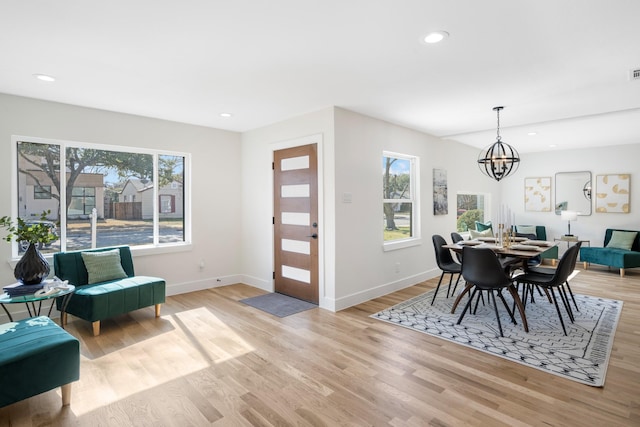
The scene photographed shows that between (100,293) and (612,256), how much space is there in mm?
8060

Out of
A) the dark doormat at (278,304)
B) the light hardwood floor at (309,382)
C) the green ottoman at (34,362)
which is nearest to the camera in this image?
the green ottoman at (34,362)

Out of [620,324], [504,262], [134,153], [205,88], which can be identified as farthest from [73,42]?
[620,324]

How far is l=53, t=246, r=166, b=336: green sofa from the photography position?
3391 mm

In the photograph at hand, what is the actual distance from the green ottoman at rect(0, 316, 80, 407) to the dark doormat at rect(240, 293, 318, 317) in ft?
6.91

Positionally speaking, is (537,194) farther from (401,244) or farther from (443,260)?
(443,260)

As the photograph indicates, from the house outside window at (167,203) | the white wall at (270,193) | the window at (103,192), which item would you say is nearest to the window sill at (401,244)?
the white wall at (270,193)

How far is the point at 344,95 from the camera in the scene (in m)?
3.74

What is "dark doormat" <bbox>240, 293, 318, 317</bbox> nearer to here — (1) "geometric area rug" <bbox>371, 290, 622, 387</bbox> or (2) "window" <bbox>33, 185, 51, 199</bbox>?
(1) "geometric area rug" <bbox>371, 290, 622, 387</bbox>

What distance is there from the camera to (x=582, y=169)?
7.42m

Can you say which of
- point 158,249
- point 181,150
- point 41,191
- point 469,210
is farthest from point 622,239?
point 41,191

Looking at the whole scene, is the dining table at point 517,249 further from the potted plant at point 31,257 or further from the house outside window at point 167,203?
the potted plant at point 31,257

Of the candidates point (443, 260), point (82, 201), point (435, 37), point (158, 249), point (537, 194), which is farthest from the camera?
point (537, 194)

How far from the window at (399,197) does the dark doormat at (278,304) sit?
156 cm

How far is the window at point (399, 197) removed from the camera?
16.9 feet
